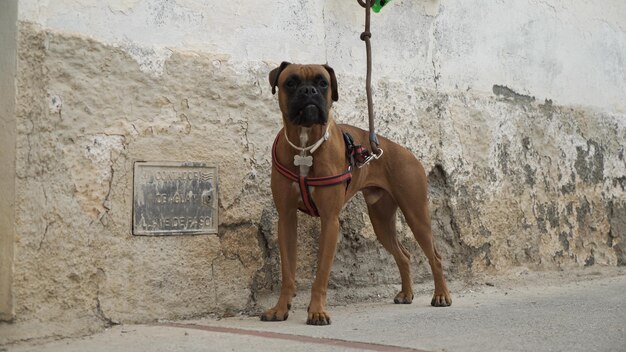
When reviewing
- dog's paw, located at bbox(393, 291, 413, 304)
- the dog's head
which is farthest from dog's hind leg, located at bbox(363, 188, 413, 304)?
the dog's head

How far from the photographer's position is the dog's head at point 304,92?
4.43 meters

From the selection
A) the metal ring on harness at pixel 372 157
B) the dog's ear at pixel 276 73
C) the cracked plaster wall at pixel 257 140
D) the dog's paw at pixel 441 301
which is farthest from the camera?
the dog's paw at pixel 441 301

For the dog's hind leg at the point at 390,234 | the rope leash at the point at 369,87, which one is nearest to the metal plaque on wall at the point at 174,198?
the rope leash at the point at 369,87

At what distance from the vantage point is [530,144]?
6.76 metres

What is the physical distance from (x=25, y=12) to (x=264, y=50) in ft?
5.24

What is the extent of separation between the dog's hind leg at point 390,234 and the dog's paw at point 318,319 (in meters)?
1.15

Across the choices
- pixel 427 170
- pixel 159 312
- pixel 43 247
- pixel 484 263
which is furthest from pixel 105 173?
pixel 484 263

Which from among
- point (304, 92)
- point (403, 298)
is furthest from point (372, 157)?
point (403, 298)

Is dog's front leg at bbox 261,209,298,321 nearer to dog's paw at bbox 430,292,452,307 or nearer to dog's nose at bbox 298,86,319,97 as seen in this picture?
dog's nose at bbox 298,86,319,97

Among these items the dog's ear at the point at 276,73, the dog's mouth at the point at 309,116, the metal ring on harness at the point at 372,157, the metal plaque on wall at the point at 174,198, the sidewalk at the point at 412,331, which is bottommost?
the sidewalk at the point at 412,331

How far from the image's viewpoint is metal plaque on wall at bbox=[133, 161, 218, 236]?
4.57m

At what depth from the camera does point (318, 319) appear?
4441mm

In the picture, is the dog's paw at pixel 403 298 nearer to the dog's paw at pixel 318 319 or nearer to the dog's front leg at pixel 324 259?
the dog's front leg at pixel 324 259

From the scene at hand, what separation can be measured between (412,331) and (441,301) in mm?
1202
